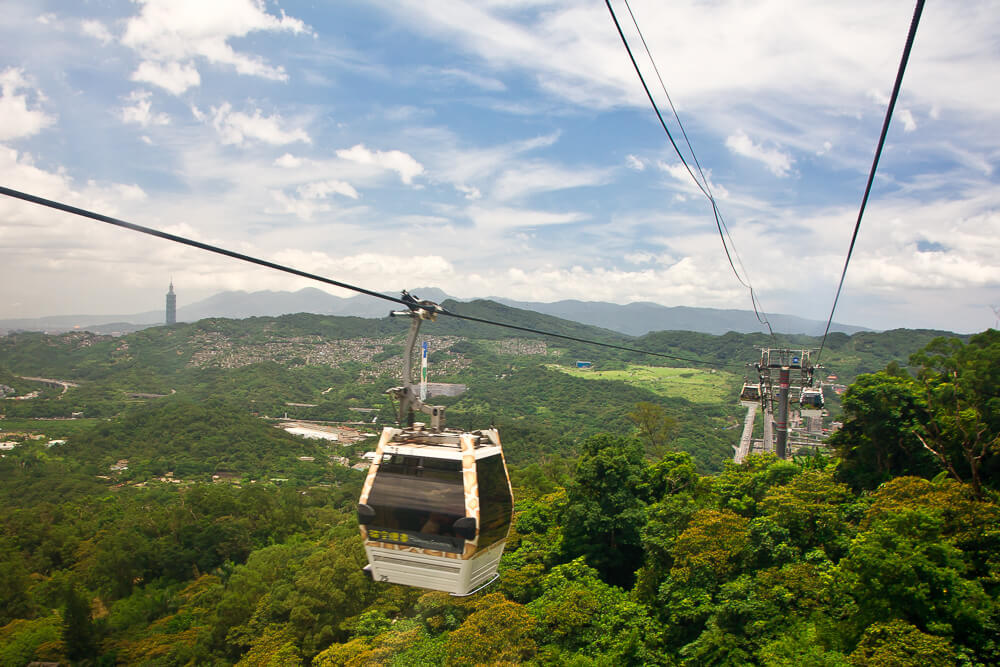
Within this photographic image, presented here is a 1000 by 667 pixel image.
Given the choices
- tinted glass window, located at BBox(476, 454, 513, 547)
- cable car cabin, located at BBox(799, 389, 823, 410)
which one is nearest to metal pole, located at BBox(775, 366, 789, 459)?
cable car cabin, located at BBox(799, 389, 823, 410)

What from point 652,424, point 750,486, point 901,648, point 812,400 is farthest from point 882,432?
point 652,424

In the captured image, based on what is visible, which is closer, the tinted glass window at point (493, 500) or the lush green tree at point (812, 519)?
the tinted glass window at point (493, 500)

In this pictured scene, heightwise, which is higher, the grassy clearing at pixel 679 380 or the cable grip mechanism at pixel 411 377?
the cable grip mechanism at pixel 411 377

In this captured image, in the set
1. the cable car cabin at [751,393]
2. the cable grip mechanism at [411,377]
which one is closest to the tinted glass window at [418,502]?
the cable grip mechanism at [411,377]

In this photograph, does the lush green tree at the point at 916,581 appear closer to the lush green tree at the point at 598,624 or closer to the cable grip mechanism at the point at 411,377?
the lush green tree at the point at 598,624

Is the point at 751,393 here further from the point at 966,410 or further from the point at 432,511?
the point at 432,511

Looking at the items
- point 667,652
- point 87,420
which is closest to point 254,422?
point 87,420
